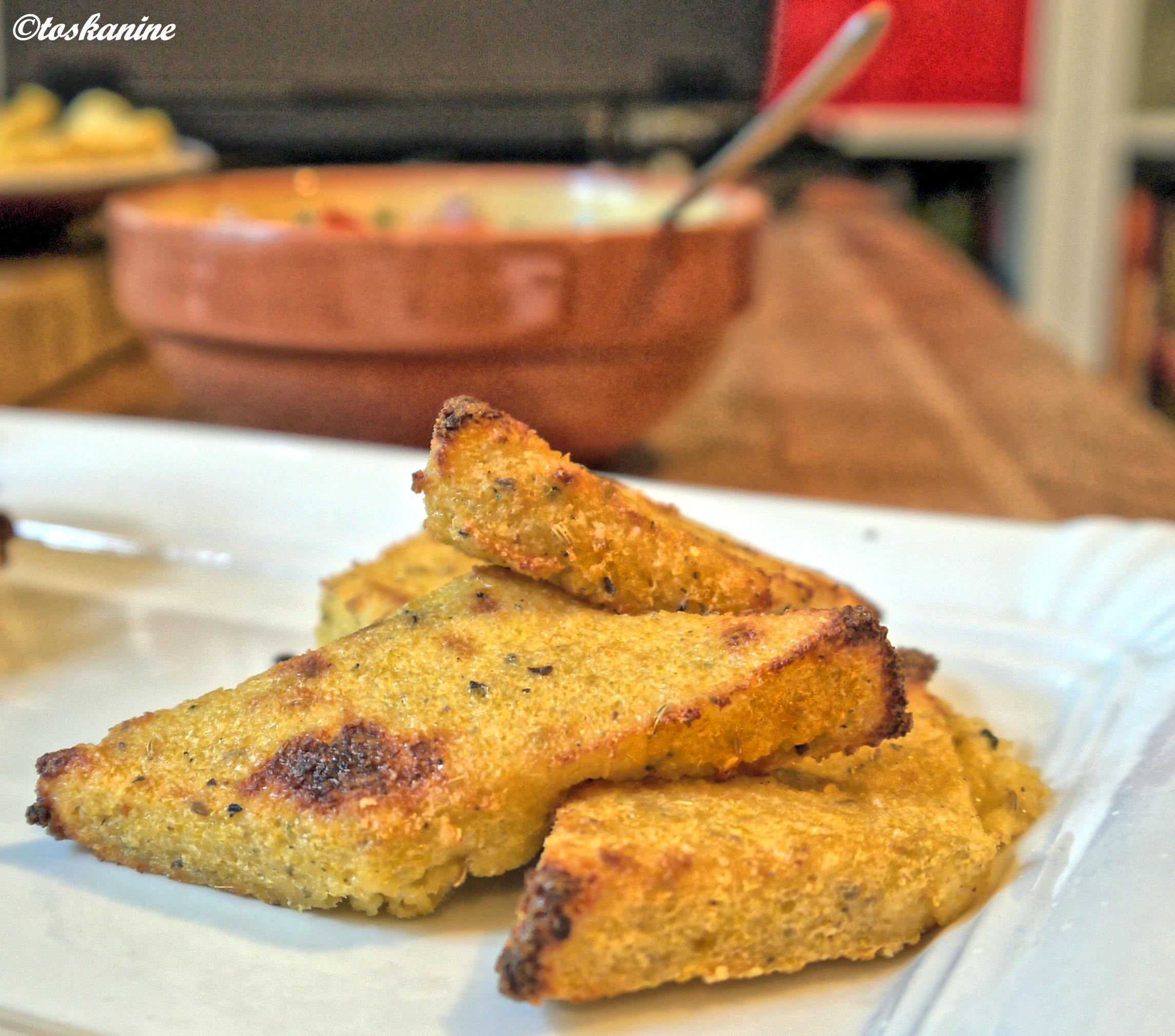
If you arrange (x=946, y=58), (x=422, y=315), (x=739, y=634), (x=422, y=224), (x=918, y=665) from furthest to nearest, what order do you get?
(x=946, y=58), (x=422, y=224), (x=422, y=315), (x=918, y=665), (x=739, y=634)

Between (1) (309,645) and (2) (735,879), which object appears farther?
(1) (309,645)

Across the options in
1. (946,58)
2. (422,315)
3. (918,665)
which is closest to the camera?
(918,665)

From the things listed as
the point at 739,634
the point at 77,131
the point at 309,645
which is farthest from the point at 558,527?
the point at 77,131

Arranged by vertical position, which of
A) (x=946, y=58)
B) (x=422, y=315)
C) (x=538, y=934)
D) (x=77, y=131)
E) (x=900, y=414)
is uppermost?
(x=946, y=58)

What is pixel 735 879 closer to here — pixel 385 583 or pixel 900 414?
pixel 385 583

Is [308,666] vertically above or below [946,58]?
below

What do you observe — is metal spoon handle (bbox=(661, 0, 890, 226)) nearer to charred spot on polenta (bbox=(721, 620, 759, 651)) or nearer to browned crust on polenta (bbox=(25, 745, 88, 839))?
charred spot on polenta (bbox=(721, 620, 759, 651))

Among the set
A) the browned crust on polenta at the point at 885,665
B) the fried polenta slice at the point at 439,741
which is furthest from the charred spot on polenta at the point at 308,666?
the browned crust on polenta at the point at 885,665
